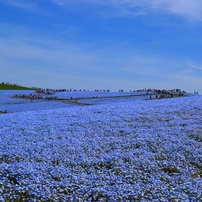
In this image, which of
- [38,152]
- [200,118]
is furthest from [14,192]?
[200,118]

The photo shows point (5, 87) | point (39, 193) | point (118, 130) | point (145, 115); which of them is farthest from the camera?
point (5, 87)

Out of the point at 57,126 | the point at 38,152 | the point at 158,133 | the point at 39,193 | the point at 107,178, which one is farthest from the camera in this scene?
the point at 57,126

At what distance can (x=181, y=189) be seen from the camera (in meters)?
9.88

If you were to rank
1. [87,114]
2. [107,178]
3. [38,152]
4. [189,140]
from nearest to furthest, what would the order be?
[107,178] → [38,152] → [189,140] → [87,114]

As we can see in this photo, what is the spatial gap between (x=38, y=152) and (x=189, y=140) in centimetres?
618

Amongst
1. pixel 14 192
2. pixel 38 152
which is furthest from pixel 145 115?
pixel 14 192

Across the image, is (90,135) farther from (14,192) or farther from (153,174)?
(14,192)

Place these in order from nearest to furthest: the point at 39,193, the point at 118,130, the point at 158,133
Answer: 1. the point at 39,193
2. the point at 158,133
3. the point at 118,130

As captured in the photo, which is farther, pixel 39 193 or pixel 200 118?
pixel 200 118

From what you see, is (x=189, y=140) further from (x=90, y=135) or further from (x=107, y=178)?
(x=107, y=178)

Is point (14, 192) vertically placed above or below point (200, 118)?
below

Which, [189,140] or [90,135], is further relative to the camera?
[90,135]

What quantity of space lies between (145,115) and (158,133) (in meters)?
5.12

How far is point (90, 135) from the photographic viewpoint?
16.9 m
